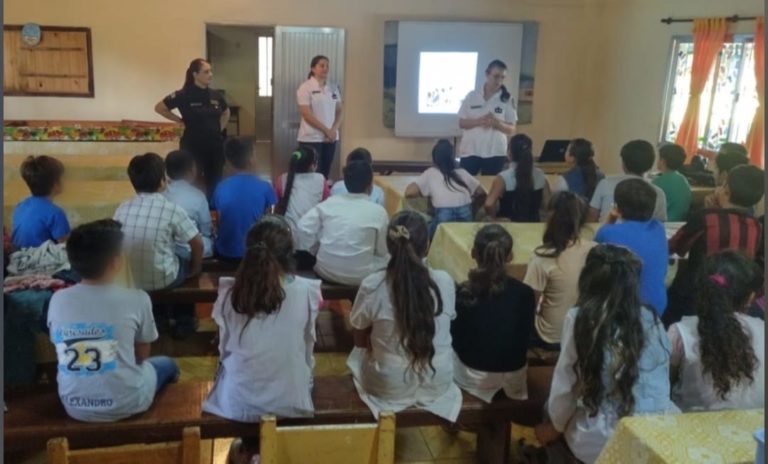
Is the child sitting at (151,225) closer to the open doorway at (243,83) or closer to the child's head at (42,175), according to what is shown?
the child's head at (42,175)

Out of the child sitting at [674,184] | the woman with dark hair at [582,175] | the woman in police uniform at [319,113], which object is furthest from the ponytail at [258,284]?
the woman in police uniform at [319,113]

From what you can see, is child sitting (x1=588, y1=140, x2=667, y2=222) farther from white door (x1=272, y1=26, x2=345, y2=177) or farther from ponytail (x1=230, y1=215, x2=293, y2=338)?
white door (x1=272, y1=26, x2=345, y2=177)

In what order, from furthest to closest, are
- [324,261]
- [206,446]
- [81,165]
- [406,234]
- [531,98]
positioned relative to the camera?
1. [531,98]
2. [81,165]
3. [324,261]
4. [206,446]
5. [406,234]

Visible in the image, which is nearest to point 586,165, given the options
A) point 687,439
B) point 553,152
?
point 687,439

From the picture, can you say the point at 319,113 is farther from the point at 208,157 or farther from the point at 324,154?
the point at 208,157

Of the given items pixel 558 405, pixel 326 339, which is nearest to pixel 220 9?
pixel 326 339

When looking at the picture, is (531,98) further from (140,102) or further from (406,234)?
(406,234)

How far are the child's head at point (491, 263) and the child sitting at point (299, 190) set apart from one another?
140 cm

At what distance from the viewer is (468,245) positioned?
9.83 feet

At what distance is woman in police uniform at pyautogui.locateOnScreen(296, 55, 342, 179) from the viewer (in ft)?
18.8

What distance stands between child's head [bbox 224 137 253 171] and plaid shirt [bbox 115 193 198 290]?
1.87ft

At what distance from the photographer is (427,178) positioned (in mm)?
3783

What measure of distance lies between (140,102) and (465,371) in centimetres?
552

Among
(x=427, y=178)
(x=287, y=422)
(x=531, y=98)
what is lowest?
(x=287, y=422)
